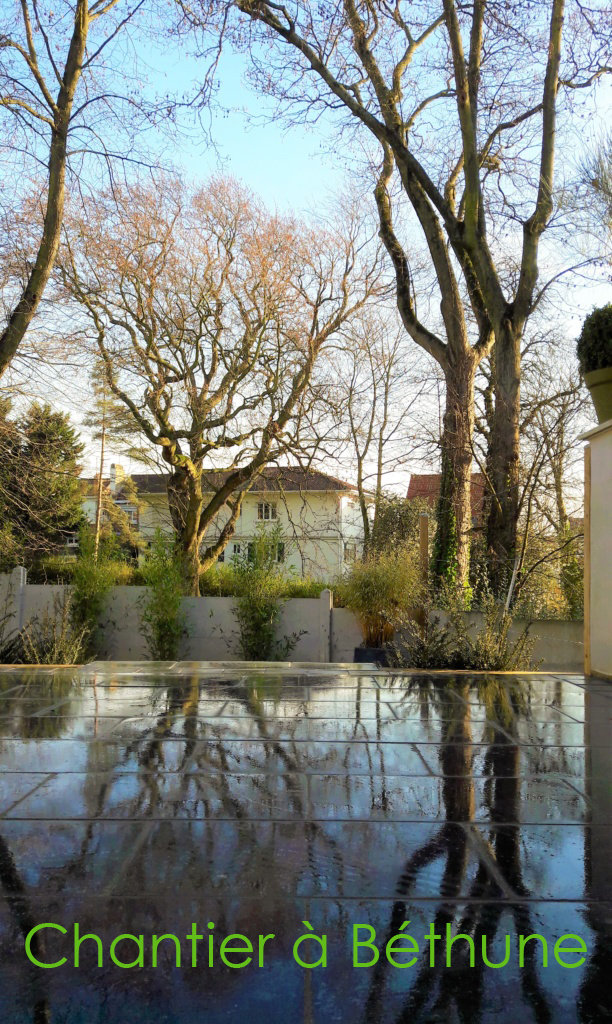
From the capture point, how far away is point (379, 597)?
9.53 metres

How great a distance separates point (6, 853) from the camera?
83.7 inches

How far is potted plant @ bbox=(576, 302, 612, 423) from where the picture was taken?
579cm

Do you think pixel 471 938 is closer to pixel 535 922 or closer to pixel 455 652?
pixel 535 922

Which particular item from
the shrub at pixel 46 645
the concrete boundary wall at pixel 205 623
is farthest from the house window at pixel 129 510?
the shrub at pixel 46 645

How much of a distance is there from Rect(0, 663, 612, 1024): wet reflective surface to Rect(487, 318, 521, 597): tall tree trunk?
6.05 metres

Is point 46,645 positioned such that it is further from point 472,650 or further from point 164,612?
point 472,650

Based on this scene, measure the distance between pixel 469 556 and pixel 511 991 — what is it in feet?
30.9

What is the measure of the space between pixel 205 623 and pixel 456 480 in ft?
13.0

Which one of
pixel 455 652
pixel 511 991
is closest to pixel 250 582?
pixel 455 652

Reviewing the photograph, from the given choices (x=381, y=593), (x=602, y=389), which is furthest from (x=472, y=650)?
(x=381, y=593)

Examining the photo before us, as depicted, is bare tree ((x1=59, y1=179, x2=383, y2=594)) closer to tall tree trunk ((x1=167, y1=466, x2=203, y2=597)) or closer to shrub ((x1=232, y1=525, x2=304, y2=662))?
tall tree trunk ((x1=167, y1=466, x2=203, y2=597))

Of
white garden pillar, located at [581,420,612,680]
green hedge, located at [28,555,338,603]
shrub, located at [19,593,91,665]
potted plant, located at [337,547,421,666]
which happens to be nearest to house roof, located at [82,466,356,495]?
green hedge, located at [28,555,338,603]

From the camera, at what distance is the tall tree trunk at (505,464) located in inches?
396

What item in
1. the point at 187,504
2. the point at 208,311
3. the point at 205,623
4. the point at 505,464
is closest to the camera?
the point at 505,464
